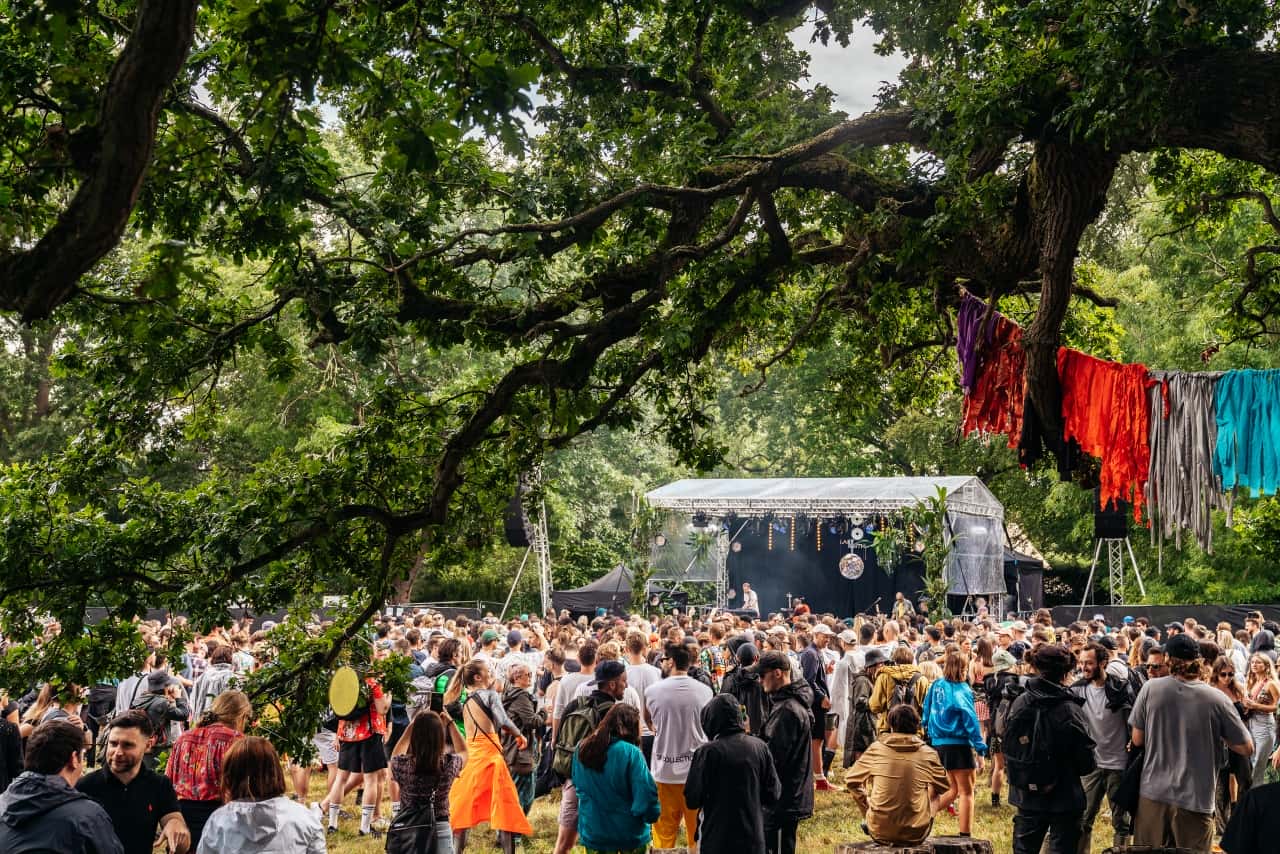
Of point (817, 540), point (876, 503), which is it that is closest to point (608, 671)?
point (876, 503)

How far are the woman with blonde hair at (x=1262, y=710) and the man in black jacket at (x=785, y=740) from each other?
401cm

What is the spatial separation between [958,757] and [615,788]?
3894 mm

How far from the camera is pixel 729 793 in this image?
6387 millimetres

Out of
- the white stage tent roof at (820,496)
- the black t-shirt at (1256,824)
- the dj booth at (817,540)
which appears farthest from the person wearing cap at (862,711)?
the white stage tent roof at (820,496)

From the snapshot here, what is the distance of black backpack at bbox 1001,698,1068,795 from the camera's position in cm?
686

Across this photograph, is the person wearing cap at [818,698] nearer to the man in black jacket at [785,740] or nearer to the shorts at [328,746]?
the man in black jacket at [785,740]

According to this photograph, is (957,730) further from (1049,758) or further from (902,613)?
(902,613)

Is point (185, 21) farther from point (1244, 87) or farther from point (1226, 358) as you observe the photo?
point (1226, 358)

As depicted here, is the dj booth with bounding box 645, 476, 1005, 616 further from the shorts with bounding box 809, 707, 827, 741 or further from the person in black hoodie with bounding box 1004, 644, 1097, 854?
the person in black hoodie with bounding box 1004, 644, 1097, 854

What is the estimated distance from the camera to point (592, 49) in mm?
8258

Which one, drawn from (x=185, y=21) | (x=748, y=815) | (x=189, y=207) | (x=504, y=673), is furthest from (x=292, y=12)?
(x=504, y=673)

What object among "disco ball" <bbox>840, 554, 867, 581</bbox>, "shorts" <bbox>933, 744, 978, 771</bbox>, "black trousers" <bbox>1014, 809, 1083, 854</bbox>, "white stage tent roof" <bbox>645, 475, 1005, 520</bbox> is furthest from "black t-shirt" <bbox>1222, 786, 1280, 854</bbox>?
"disco ball" <bbox>840, 554, 867, 581</bbox>

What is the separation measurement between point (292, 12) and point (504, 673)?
8567 millimetres

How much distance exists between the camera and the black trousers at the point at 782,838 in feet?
25.4
